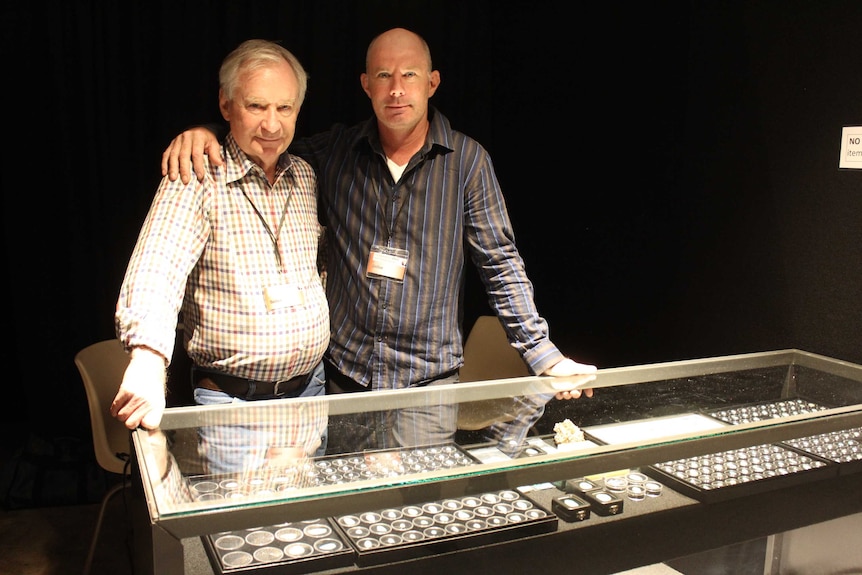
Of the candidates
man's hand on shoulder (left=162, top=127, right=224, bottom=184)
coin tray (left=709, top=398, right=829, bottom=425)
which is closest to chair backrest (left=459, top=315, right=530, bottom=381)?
coin tray (left=709, top=398, right=829, bottom=425)

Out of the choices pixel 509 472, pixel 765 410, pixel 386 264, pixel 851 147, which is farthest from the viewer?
pixel 851 147

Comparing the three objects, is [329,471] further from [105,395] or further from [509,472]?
[105,395]

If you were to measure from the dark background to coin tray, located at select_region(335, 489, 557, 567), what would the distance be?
1.49 meters

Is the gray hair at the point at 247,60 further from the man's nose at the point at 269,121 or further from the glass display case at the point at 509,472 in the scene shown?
the glass display case at the point at 509,472

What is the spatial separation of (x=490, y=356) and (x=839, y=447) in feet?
5.34

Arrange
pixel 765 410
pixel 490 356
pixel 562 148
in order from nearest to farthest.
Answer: pixel 765 410 < pixel 490 356 < pixel 562 148

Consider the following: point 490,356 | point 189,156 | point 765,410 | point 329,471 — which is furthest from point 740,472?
point 490,356

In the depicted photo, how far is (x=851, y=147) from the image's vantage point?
97.7 inches

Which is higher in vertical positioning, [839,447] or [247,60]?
[247,60]

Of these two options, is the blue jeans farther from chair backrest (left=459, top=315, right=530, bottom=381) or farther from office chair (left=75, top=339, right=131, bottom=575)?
chair backrest (left=459, top=315, right=530, bottom=381)

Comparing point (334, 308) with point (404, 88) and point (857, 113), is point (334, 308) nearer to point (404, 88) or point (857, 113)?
point (404, 88)

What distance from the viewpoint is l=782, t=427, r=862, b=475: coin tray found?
198 centimetres

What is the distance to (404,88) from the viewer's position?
2.26m

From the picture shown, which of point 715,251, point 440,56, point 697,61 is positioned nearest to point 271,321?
point 715,251
